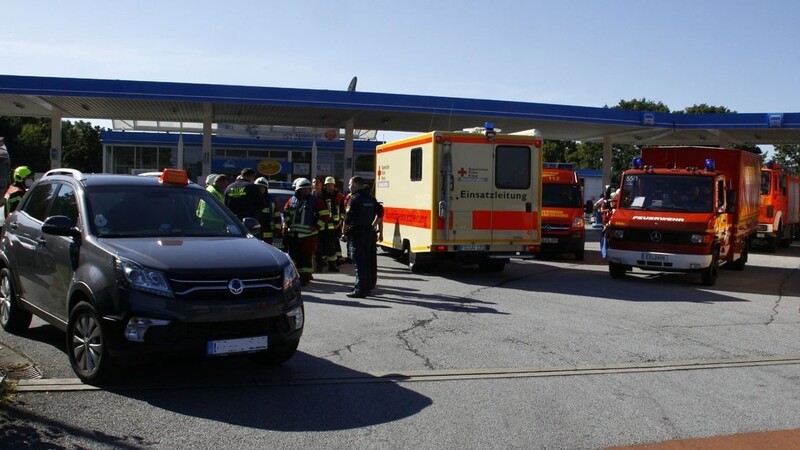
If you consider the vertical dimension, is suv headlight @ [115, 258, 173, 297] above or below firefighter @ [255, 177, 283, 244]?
below

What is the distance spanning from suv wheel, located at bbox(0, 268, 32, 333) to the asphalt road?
31 cm

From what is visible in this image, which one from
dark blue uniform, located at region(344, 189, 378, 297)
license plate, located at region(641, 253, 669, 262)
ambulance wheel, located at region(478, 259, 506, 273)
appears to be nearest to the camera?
dark blue uniform, located at region(344, 189, 378, 297)

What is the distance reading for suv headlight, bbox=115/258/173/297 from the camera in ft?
19.8

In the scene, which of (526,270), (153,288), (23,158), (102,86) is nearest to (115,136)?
(102,86)

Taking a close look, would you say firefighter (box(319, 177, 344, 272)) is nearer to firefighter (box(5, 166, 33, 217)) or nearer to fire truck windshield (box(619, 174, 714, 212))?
firefighter (box(5, 166, 33, 217))

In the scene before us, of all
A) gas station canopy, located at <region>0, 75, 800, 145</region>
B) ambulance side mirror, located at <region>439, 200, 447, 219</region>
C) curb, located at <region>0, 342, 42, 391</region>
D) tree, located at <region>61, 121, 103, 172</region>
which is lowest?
curb, located at <region>0, 342, 42, 391</region>

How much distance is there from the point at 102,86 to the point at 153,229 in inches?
859

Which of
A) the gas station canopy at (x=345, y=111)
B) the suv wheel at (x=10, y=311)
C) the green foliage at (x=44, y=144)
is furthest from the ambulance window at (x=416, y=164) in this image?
the green foliage at (x=44, y=144)

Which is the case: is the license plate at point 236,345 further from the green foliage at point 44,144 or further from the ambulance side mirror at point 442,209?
the green foliage at point 44,144

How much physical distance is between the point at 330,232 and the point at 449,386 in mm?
8488

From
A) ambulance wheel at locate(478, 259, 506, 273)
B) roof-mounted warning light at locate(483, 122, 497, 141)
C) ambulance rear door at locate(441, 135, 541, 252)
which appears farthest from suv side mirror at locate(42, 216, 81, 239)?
ambulance wheel at locate(478, 259, 506, 273)

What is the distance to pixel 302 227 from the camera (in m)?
12.8

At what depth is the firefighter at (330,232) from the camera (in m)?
15.1

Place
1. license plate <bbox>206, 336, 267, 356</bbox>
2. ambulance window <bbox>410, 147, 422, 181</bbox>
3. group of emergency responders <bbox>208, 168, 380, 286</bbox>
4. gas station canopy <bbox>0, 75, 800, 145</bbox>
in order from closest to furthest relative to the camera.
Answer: license plate <bbox>206, 336, 267, 356</bbox>, group of emergency responders <bbox>208, 168, 380, 286</bbox>, ambulance window <bbox>410, 147, 422, 181</bbox>, gas station canopy <bbox>0, 75, 800, 145</bbox>
